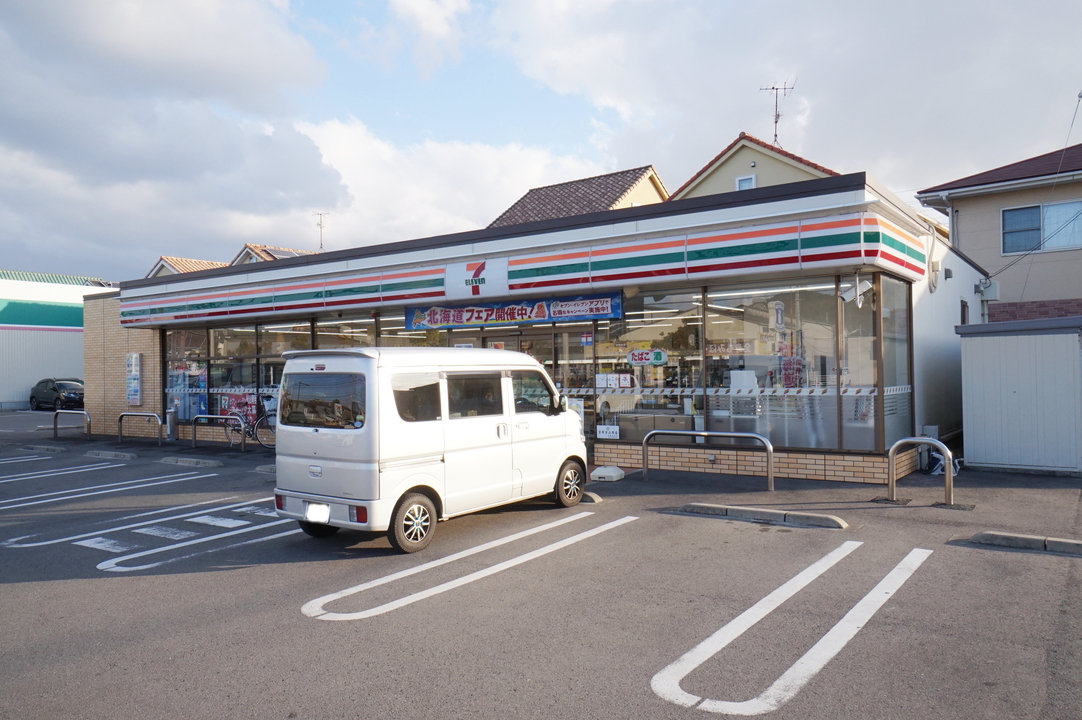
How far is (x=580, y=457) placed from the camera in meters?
9.24

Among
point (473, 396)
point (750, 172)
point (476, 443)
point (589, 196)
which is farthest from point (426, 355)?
point (589, 196)

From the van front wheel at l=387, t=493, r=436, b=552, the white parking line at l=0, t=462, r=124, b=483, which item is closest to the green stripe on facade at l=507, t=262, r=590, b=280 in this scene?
the van front wheel at l=387, t=493, r=436, b=552

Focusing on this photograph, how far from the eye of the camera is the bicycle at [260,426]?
54.3 ft

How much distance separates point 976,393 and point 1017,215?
12.3m

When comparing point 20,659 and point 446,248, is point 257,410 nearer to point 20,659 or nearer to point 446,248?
point 446,248

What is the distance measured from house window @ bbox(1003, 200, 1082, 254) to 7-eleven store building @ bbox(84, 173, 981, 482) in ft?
19.1

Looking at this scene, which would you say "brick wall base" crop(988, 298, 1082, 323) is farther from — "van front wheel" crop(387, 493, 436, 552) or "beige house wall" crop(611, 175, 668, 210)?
"van front wheel" crop(387, 493, 436, 552)

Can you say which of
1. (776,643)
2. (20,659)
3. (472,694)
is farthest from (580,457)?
(20,659)

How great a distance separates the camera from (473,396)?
7898 mm

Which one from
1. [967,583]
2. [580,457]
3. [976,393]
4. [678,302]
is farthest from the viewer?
[678,302]

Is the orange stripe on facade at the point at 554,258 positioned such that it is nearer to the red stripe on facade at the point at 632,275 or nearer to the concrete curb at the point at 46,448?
the red stripe on facade at the point at 632,275

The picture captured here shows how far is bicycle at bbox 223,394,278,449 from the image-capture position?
16.6 m

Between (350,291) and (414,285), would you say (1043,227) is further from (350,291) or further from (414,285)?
(350,291)

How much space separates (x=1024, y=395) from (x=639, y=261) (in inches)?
233
